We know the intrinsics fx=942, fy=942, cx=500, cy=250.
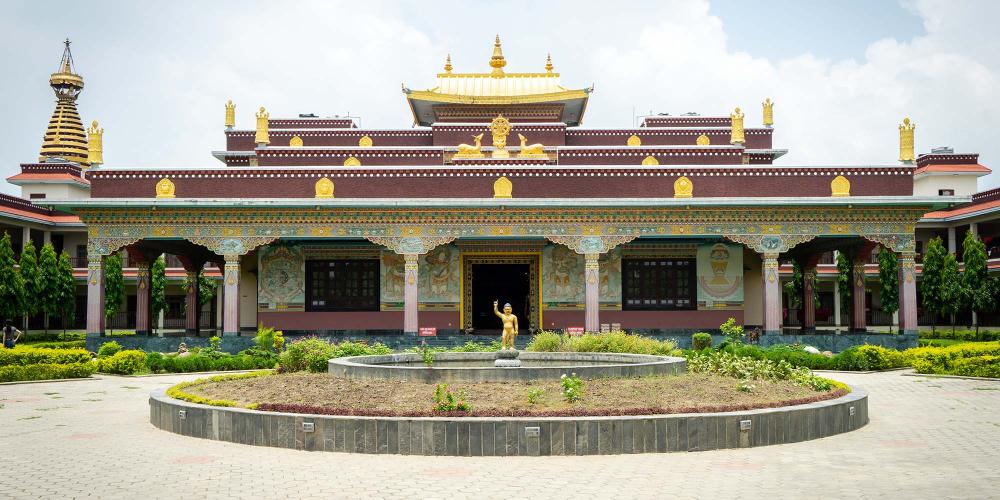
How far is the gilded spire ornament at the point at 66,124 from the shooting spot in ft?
182

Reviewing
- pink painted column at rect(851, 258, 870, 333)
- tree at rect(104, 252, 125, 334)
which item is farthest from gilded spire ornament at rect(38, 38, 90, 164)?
pink painted column at rect(851, 258, 870, 333)

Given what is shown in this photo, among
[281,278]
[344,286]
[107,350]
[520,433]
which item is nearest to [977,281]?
[344,286]

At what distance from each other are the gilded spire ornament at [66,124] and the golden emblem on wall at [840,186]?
43.3 meters

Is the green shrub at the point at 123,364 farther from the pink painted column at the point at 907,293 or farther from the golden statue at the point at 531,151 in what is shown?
the pink painted column at the point at 907,293

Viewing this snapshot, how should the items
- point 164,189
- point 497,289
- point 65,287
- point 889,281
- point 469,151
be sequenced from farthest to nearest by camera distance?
1. point 889,281
2. point 65,287
3. point 497,289
4. point 469,151
5. point 164,189

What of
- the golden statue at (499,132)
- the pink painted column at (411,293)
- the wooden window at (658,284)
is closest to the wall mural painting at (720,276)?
the wooden window at (658,284)

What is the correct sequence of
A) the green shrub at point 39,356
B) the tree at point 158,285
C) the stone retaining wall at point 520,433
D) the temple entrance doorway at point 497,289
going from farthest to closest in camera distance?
the tree at point 158,285 < the temple entrance doorway at point 497,289 < the green shrub at point 39,356 < the stone retaining wall at point 520,433

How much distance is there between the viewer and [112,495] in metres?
8.63

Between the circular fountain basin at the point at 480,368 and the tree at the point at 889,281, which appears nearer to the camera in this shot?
the circular fountain basin at the point at 480,368

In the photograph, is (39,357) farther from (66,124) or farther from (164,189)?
(66,124)

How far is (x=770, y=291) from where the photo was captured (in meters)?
27.6

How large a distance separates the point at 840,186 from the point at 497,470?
837 inches

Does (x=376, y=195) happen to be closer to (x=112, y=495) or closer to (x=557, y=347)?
(x=557, y=347)

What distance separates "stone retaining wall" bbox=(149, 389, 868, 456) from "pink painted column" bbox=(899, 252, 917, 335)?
57.0 ft
